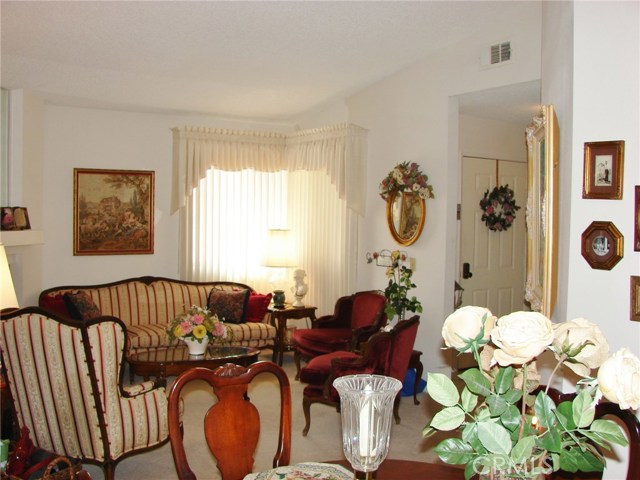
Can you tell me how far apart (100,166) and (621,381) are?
617cm

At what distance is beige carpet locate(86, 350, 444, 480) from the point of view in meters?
3.84

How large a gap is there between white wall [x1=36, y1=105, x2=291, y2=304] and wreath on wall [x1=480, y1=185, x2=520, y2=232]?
315cm

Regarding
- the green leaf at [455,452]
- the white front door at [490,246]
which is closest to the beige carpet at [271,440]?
the white front door at [490,246]

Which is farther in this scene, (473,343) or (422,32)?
(422,32)

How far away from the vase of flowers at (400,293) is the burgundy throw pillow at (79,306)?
269 cm

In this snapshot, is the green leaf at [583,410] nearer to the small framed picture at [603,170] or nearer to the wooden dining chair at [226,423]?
the wooden dining chair at [226,423]

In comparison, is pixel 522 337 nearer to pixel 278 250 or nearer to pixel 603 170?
pixel 603 170

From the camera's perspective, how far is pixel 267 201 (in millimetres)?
7441

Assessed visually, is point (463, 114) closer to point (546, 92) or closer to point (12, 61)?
point (546, 92)

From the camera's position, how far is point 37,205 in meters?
6.00

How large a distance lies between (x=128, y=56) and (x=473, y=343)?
15.9ft

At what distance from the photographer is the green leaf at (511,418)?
1184 mm

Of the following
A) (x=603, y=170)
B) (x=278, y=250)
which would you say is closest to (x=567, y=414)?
(x=603, y=170)

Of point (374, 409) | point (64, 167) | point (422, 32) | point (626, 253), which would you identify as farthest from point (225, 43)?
point (374, 409)
